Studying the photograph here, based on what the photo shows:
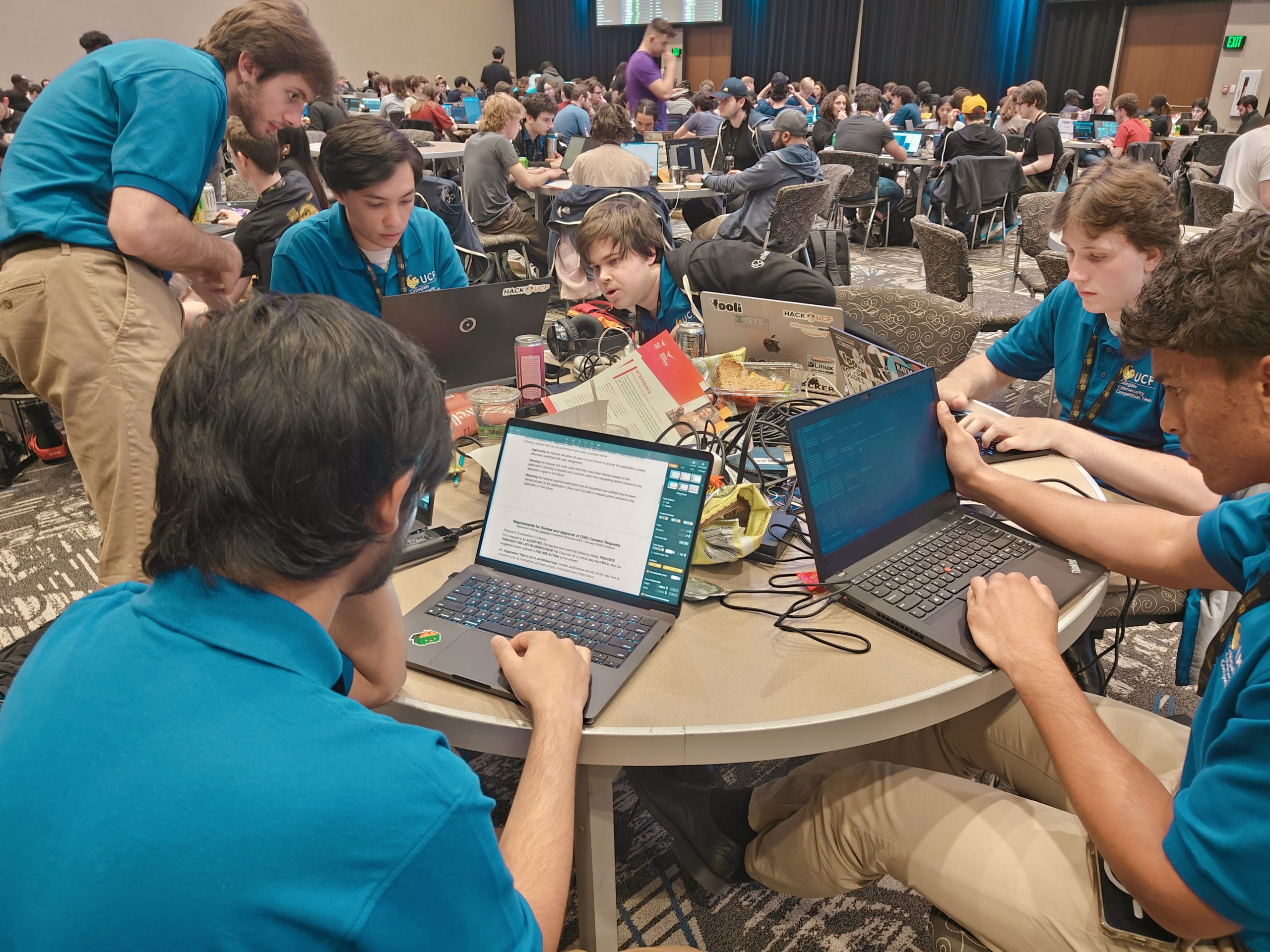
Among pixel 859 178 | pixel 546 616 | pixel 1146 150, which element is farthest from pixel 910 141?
pixel 546 616

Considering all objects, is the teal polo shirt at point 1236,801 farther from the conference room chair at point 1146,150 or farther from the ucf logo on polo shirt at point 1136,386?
the conference room chair at point 1146,150

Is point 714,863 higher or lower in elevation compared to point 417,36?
lower

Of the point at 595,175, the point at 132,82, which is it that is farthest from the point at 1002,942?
the point at 595,175

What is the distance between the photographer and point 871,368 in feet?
5.40

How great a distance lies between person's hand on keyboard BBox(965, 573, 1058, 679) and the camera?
1104mm

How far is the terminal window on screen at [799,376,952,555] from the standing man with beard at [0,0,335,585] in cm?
162

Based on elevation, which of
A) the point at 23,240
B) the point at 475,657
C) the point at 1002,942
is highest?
the point at 23,240

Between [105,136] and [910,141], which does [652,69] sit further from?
[105,136]

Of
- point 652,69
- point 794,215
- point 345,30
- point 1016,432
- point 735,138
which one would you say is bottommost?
point 794,215

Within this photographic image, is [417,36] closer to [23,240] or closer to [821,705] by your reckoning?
[23,240]

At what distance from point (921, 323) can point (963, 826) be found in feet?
5.58

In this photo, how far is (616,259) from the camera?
2.40 metres

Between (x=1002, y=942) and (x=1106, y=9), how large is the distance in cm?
1695

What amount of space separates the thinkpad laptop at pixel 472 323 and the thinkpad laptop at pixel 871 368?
753mm
